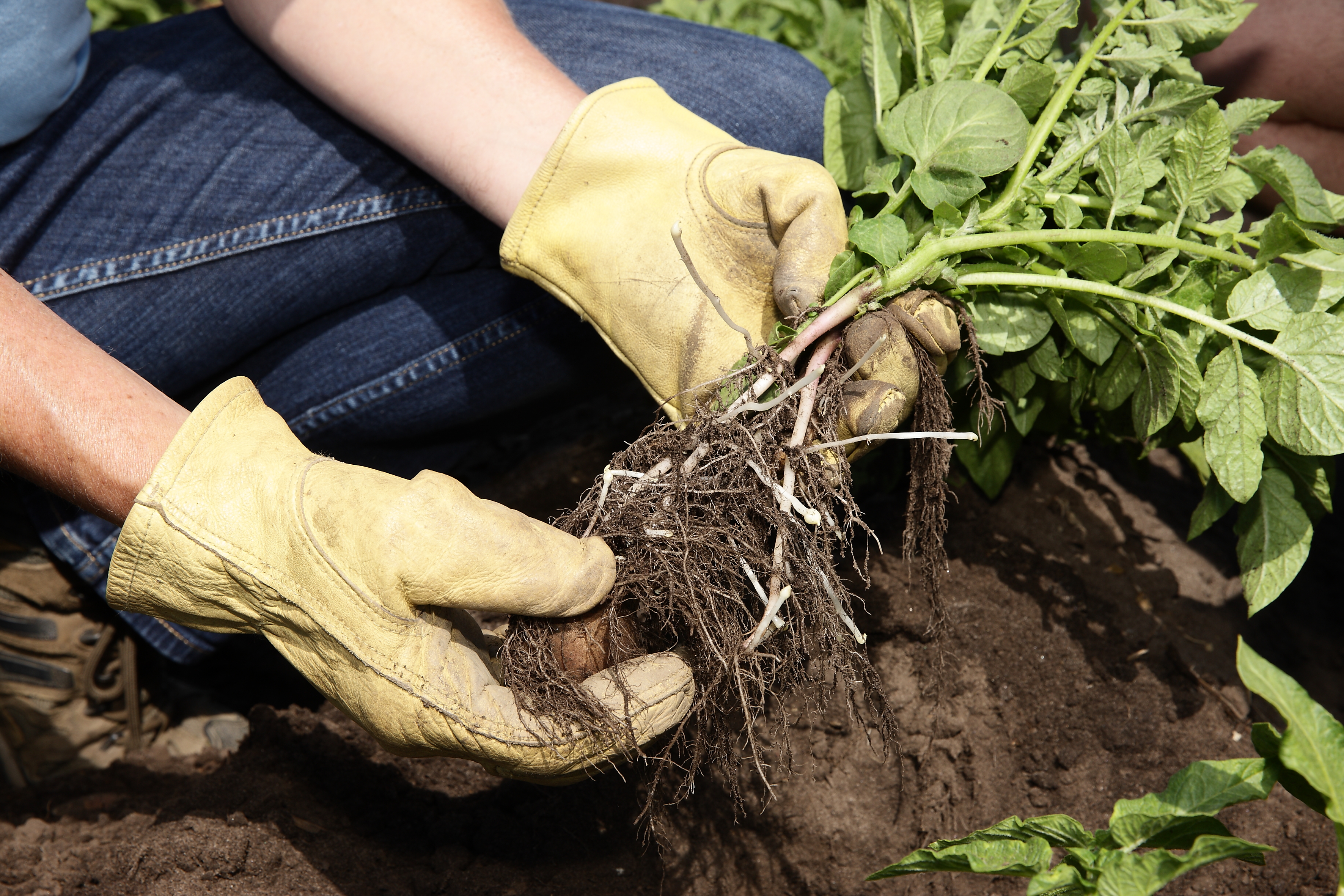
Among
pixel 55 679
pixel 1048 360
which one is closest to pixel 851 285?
pixel 1048 360

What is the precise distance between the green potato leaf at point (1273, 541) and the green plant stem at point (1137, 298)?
0.82 ft

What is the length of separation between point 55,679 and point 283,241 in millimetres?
1044

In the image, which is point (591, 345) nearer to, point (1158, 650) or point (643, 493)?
point (643, 493)

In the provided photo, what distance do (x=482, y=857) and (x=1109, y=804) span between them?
3.95 ft

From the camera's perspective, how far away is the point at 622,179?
149 centimetres

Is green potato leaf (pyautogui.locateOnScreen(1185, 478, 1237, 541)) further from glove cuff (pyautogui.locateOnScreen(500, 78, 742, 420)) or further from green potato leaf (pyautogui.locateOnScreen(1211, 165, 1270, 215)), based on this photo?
glove cuff (pyautogui.locateOnScreen(500, 78, 742, 420))

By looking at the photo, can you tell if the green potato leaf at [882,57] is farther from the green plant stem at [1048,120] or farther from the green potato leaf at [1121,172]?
the green potato leaf at [1121,172]

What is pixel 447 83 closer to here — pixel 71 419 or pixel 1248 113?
pixel 71 419

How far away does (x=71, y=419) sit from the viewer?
3.69 feet

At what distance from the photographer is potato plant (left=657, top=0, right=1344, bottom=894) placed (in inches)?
51.4

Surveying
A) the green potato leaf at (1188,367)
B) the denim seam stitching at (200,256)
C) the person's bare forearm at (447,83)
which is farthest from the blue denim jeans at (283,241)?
the green potato leaf at (1188,367)

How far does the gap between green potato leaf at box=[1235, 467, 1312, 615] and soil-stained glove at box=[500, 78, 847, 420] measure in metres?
0.91

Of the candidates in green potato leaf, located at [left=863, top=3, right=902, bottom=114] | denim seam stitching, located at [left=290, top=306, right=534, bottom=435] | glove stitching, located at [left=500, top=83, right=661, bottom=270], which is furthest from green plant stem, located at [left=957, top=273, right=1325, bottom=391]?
denim seam stitching, located at [left=290, top=306, right=534, bottom=435]

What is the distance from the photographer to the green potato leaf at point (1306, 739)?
2.92 ft
